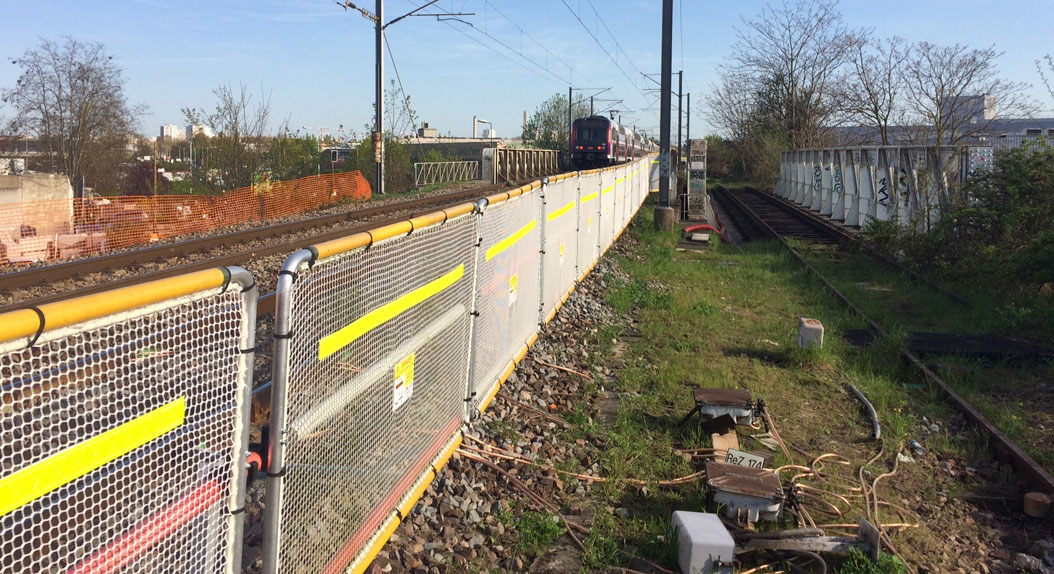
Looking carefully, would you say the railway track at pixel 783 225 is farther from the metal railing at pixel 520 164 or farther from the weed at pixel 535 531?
the weed at pixel 535 531

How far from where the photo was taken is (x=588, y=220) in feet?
Answer: 40.4

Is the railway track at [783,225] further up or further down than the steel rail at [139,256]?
further up

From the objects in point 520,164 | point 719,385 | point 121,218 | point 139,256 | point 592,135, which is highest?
point 592,135

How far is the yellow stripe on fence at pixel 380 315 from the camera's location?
324 centimetres

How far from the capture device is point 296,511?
312 centimetres

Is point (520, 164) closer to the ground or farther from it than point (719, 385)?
farther from it

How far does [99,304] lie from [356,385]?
164 centimetres

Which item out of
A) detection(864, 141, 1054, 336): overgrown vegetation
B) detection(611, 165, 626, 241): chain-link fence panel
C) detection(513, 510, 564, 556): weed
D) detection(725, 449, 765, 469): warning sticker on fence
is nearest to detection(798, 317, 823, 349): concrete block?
detection(864, 141, 1054, 336): overgrown vegetation

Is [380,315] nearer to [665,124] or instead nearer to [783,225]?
[665,124]

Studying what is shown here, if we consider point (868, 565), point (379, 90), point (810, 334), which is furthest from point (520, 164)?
point (868, 565)

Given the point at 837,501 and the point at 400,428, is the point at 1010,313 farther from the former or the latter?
the point at 400,428

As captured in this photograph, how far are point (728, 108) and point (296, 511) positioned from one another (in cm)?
6631

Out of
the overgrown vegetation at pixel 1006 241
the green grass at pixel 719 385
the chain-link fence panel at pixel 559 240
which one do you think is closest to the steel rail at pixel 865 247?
the overgrown vegetation at pixel 1006 241

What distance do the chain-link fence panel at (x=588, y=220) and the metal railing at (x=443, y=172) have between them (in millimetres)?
24178
